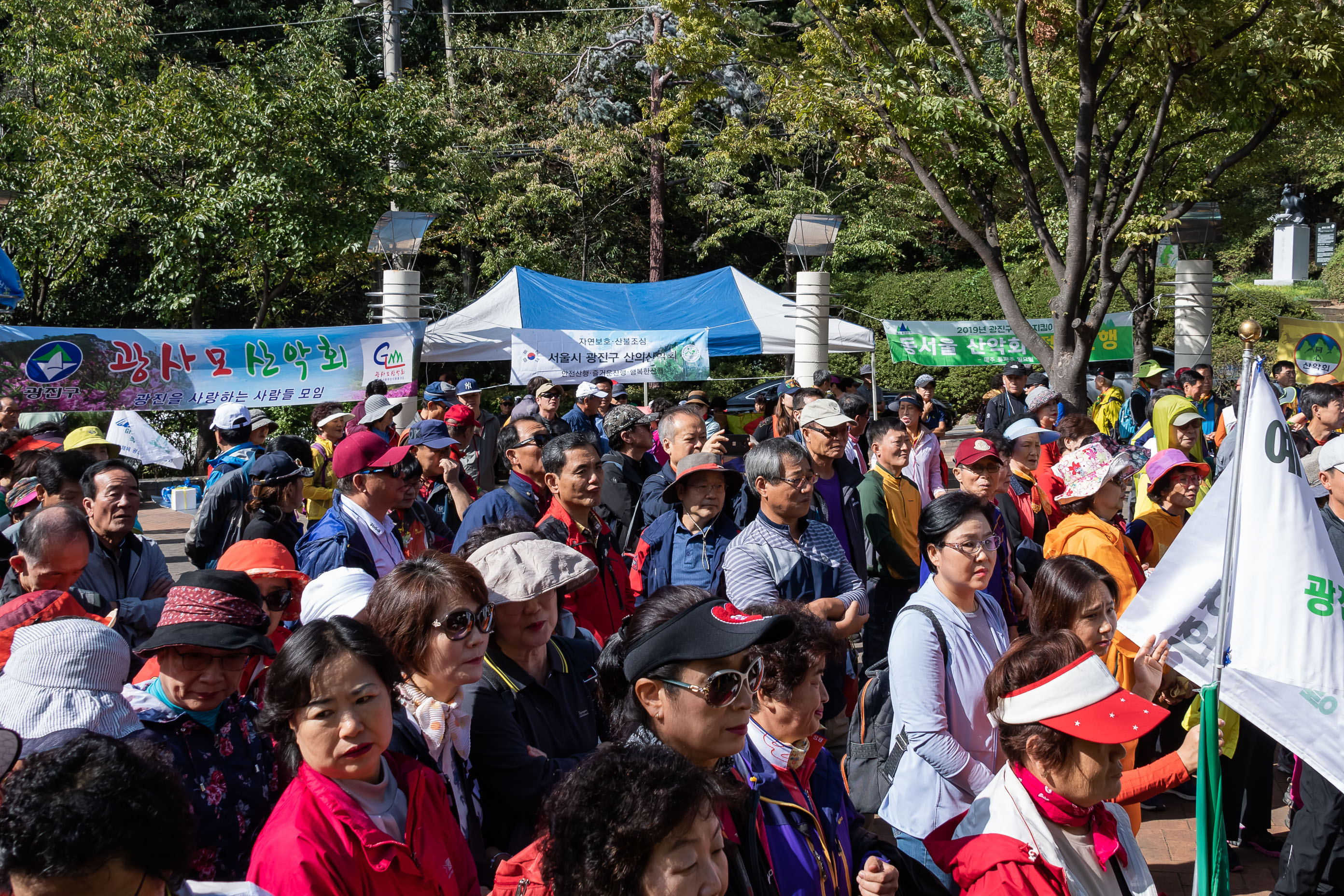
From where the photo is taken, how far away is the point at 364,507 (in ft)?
15.0

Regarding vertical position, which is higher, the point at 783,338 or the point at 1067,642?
the point at 783,338

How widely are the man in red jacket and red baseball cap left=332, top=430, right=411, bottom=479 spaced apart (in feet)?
2.23

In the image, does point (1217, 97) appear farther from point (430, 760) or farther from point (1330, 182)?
point (1330, 182)

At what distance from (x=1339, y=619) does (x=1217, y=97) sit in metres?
10.7

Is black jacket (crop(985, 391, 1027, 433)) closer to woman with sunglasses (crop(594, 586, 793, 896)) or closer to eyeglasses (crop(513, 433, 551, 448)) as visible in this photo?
eyeglasses (crop(513, 433, 551, 448))

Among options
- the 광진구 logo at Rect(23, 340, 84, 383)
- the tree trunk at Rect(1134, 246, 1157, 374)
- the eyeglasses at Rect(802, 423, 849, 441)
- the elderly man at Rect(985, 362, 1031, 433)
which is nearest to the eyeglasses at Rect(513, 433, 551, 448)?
the eyeglasses at Rect(802, 423, 849, 441)

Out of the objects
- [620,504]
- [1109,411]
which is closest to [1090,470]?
[620,504]

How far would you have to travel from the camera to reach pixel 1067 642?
2.67 metres

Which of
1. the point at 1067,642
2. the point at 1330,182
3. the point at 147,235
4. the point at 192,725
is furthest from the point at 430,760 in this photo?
the point at 1330,182

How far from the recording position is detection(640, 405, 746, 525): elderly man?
5590mm

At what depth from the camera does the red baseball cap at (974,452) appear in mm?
5570

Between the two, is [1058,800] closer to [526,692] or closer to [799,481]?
[526,692]

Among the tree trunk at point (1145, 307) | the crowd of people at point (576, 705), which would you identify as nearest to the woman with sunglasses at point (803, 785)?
the crowd of people at point (576, 705)

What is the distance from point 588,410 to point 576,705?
675 centimetres
